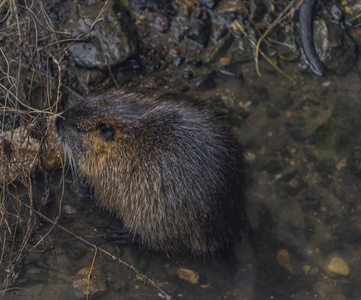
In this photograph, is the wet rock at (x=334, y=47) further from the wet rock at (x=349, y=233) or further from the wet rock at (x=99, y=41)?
the wet rock at (x=99, y=41)

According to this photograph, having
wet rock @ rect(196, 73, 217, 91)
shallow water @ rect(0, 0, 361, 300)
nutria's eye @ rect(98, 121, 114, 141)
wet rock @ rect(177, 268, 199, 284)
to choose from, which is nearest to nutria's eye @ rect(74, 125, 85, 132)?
nutria's eye @ rect(98, 121, 114, 141)

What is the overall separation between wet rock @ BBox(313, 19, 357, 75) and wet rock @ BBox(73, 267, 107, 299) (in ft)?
9.01

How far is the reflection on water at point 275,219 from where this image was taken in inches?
134

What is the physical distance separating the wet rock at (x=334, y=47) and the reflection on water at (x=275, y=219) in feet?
0.41

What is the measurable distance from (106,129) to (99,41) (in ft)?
4.18

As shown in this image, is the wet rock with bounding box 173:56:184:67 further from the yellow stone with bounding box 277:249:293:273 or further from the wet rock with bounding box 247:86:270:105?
the yellow stone with bounding box 277:249:293:273

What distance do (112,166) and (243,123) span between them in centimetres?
131

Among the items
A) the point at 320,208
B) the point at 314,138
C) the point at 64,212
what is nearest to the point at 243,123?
the point at 314,138

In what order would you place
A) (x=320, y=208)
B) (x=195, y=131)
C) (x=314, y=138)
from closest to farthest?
(x=195, y=131) → (x=320, y=208) → (x=314, y=138)

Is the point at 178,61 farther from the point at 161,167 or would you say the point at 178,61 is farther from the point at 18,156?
the point at 18,156

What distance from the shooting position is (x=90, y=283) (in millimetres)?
3336

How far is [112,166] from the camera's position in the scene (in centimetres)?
342

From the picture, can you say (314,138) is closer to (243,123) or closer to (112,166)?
(243,123)

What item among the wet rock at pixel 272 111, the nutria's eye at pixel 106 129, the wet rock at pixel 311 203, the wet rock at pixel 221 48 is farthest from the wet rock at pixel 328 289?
the wet rock at pixel 221 48
